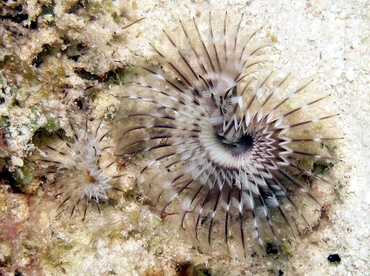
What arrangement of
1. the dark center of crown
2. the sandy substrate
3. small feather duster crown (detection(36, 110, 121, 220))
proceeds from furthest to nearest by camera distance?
1. the dark center of crown
2. small feather duster crown (detection(36, 110, 121, 220))
3. the sandy substrate

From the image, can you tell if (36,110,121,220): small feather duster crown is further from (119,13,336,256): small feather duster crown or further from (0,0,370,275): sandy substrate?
(119,13,336,256): small feather duster crown

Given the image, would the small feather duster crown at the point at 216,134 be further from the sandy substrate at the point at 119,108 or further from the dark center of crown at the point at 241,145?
the sandy substrate at the point at 119,108

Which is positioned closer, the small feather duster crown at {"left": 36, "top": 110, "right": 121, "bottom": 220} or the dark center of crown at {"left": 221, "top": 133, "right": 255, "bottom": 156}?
the small feather duster crown at {"left": 36, "top": 110, "right": 121, "bottom": 220}

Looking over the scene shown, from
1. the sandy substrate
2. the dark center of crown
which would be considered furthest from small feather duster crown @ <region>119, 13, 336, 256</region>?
the sandy substrate

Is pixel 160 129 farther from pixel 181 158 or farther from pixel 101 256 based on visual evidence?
pixel 101 256

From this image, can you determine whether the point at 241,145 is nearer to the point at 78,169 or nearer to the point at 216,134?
the point at 216,134

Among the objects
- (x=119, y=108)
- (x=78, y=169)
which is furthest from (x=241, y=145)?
(x=78, y=169)

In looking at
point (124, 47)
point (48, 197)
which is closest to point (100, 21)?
point (124, 47)
